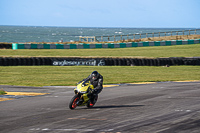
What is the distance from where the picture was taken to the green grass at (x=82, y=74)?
23816mm

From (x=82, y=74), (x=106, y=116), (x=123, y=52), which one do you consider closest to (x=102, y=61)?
(x=82, y=74)

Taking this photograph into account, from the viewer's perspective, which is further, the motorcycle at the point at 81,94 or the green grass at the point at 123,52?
the green grass at the point at 123,52

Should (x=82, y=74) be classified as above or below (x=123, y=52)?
below

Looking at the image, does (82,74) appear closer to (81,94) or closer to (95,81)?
(95,81)

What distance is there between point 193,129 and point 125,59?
2397 cm

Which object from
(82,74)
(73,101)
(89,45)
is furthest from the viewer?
(89,45)

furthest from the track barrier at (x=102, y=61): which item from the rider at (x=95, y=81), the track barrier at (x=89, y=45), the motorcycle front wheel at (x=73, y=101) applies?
the motorcycle front wheel at (x=73, y=101)

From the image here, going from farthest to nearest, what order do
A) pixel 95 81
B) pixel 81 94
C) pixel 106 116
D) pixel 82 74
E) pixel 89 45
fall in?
1. pixel 89 45
2. pixel 82 74
3. pixel 95 81
4. pixel 81 94
5. pixel 106 116

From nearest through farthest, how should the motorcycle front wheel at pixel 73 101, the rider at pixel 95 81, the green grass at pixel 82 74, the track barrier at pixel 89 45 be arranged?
the motorcycle front wheel at pixel 73 101 < the rider at pixel 95 81 < the green grass at pixel 82 74 < the track barrier at pixel 89 45

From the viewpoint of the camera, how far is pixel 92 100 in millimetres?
12852

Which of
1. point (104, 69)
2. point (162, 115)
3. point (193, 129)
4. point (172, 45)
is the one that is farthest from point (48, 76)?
point (172, 45)

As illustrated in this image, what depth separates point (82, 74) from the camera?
26859mm

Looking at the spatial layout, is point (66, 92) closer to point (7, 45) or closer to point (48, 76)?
point (48, 76)

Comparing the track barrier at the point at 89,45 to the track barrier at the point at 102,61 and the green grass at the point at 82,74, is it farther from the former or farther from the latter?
the green grass at the point at 82,74
